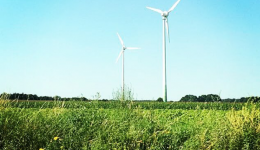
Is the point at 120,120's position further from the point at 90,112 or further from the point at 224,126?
the point at 224,126

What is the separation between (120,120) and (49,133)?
71.8 inches

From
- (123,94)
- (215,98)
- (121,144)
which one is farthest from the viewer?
(123,94)

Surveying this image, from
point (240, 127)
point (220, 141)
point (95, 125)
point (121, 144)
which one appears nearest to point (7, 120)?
point (95, 125)

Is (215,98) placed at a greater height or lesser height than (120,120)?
greater

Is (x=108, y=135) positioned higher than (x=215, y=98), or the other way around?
(x=215, y=98)

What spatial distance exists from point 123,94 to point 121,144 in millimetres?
6184

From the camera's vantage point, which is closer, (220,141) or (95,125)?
(220,141)

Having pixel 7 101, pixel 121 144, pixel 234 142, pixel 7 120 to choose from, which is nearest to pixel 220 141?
pixel 234 142

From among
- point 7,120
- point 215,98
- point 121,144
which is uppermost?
point 215,98

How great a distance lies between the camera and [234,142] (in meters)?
6.98

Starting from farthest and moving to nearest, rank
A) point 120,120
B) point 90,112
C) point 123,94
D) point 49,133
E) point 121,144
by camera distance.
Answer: point 123,94 → point 90,112 → point 120,120 → point 49,133 → point 121,144

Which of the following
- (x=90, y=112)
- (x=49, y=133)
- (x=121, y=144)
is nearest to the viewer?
(x=121, y=144)

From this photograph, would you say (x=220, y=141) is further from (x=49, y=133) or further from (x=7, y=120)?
(x=7, y=120)

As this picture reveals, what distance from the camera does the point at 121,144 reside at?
6824 mm
